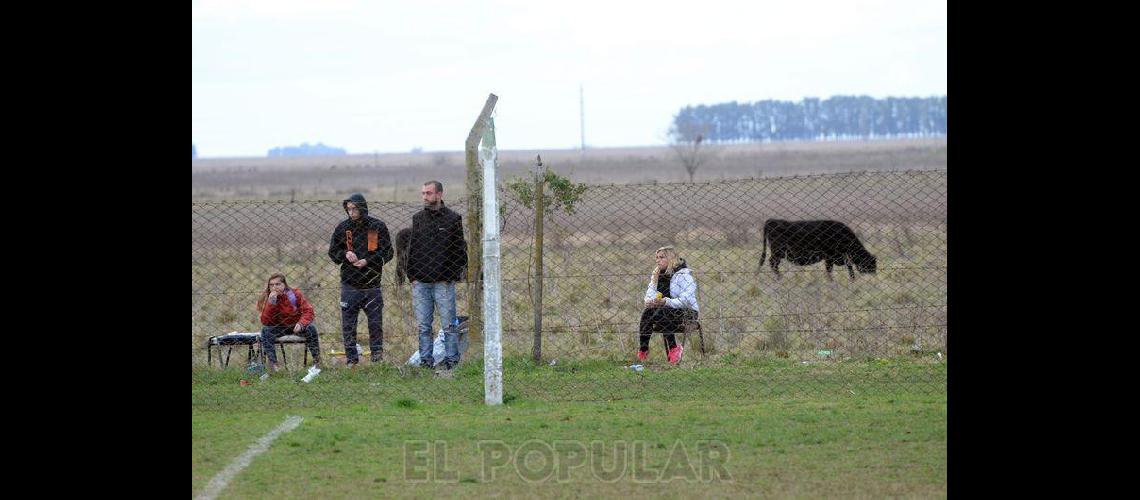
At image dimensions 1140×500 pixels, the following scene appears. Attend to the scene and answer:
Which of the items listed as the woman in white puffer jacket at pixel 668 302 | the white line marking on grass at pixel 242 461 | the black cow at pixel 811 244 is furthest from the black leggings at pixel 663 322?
the black cow at pixel 811 244

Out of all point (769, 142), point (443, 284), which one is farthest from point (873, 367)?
point (769, 142)

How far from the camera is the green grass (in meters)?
6.36

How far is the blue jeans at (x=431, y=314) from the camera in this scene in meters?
10.2

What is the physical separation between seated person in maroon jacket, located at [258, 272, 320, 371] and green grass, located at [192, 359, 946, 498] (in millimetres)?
579

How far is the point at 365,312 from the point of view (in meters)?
10.8

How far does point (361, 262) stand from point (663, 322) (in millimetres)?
2805

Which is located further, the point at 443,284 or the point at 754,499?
the point at 443,284

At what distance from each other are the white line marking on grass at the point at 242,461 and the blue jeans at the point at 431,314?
2.13 m

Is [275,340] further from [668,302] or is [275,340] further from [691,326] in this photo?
[691,326]

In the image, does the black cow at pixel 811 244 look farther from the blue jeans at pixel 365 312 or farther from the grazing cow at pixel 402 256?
the blue jeans at pixel 365 312

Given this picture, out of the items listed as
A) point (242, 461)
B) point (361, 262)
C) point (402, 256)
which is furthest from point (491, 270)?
point (402, 256)
